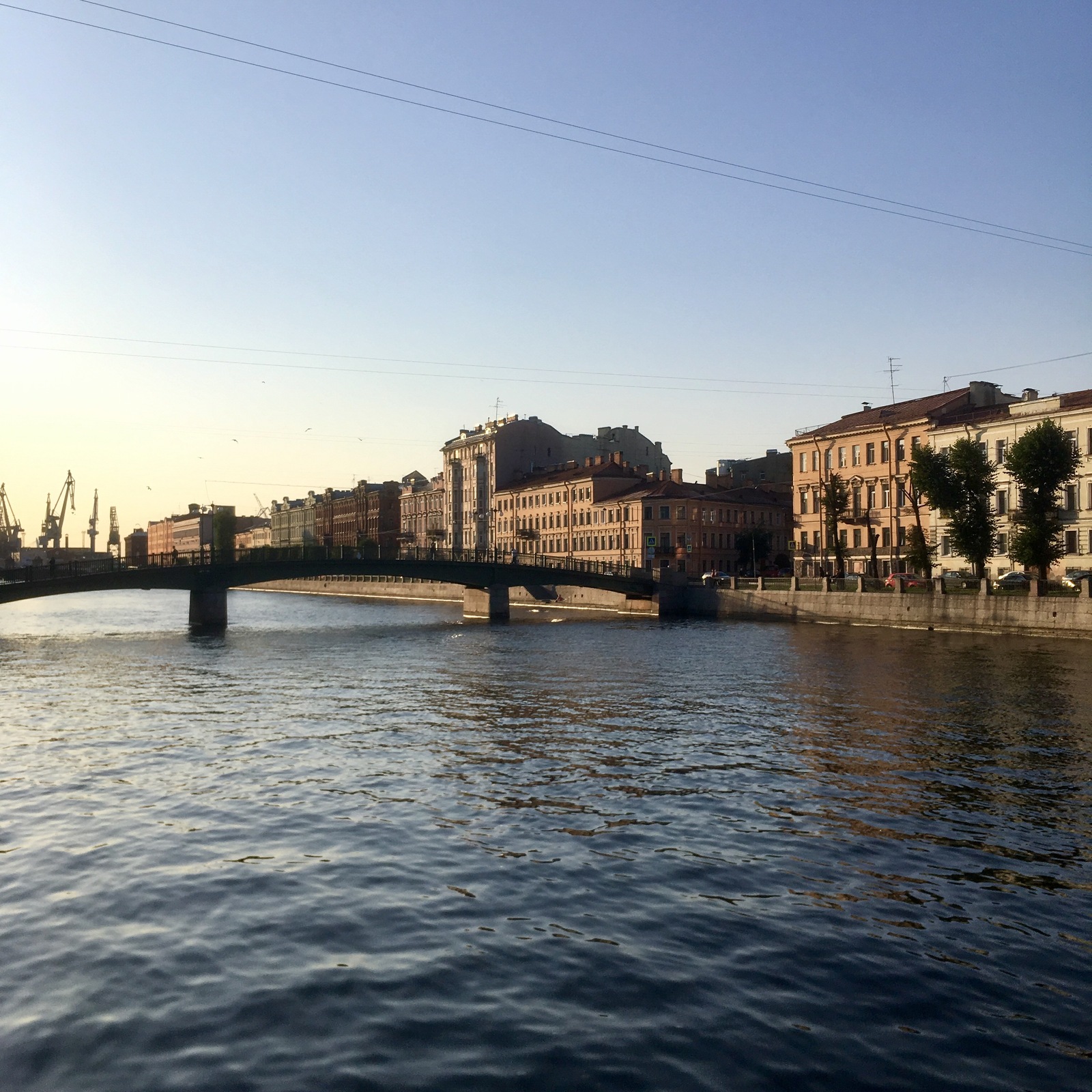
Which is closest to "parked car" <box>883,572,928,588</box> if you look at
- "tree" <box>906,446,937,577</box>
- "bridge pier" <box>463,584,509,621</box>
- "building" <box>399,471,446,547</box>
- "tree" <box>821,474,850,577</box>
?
"tree" <box>906,446,937,577</box>

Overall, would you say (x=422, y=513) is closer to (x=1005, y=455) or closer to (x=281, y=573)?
(x=281, y=573)

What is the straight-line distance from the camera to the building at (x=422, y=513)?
162 m

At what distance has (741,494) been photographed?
121 metres

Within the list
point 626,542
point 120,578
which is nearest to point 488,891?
point 120,578

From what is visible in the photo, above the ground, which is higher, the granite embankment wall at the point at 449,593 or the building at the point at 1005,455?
Answer: the building at the point at 1005,455

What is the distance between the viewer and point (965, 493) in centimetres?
6712

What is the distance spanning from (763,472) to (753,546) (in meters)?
24.4

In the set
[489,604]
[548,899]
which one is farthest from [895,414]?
[548,899]

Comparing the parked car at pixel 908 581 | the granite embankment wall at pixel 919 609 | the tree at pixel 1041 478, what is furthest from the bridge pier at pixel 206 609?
the tree at pixel 1041 478

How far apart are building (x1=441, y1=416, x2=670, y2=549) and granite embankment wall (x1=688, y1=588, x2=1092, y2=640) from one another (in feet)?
206

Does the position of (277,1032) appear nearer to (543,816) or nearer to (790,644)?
(543,816)

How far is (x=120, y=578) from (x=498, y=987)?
60.0m

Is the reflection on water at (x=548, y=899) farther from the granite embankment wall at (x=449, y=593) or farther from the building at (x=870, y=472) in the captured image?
the granite embankment wall at (x=449, y=593)

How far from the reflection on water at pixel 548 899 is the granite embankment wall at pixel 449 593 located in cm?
6362
